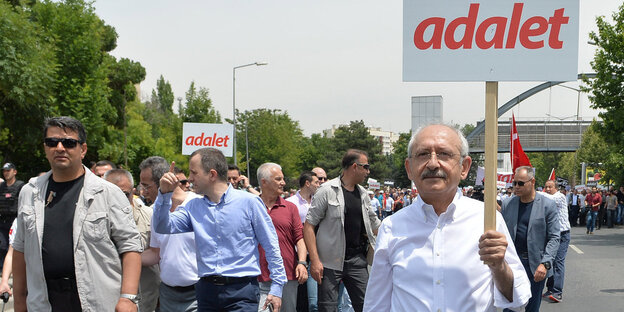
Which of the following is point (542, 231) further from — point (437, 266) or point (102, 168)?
point (102, 168)

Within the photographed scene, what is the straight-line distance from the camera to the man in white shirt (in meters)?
2.73

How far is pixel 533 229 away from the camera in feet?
22.7

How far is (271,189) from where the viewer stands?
698 cm

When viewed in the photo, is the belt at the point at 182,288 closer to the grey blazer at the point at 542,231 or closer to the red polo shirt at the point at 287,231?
the red polo shirt at the point at 287,231

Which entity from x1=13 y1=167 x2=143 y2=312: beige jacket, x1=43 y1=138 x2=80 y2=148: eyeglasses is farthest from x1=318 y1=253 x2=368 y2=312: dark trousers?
x1=43 y1=138 x2=80 y2=148: eyeglasses

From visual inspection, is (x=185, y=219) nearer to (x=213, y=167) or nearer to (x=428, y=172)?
(x=213, y=167)

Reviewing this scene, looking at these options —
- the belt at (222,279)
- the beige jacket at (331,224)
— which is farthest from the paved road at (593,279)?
the belt at (222,279)

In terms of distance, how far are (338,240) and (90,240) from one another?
3372 mm

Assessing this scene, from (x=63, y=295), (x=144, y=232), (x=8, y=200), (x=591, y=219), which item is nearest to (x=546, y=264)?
(x=144, y=232)

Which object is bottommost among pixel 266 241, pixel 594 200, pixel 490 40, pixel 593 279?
pixel 593 279

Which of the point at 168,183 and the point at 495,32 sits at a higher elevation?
the point at 495,32

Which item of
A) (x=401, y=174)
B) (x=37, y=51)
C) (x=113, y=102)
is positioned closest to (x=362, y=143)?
(x=401, y=174)

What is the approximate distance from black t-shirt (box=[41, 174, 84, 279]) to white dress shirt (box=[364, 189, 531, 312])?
6.18ft

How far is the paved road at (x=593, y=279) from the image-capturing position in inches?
385
